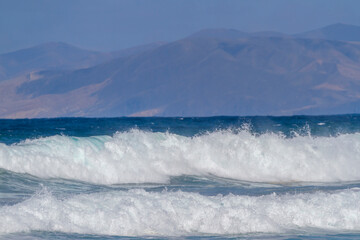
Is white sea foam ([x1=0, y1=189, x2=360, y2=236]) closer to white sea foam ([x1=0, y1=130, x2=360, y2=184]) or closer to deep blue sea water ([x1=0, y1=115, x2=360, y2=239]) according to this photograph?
deep blue sea water ([x1=0, y1=115, x2=360, y2=239])

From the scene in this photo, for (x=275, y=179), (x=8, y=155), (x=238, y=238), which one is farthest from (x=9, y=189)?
(x=275, y=179)

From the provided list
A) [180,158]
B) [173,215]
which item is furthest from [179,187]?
[173,215]

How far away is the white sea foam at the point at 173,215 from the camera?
12.8m

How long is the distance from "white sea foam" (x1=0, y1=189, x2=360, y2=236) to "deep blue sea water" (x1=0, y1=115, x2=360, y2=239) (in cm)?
2

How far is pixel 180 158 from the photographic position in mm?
26250

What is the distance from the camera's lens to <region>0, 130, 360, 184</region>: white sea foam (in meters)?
22.8

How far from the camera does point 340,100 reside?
184375mm

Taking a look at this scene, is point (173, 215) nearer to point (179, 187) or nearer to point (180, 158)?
point (179, 187)

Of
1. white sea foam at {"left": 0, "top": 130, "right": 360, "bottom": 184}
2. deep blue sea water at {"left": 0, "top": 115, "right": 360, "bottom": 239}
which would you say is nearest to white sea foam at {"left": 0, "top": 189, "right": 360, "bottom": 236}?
deep blue sea water at {"left": 0, "top": 115, "right": 360, "bottom": 239}

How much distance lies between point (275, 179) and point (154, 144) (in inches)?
190

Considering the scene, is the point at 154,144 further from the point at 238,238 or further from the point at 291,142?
the point at 238,238

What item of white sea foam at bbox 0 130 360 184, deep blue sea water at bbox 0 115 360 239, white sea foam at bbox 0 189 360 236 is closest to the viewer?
white sea foam at bbox 0 189 360 236

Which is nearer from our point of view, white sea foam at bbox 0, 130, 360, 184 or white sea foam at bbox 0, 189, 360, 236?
white sea foam at bbox 0, 189, 360, 236

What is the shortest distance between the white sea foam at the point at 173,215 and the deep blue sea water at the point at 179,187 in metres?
0.02
